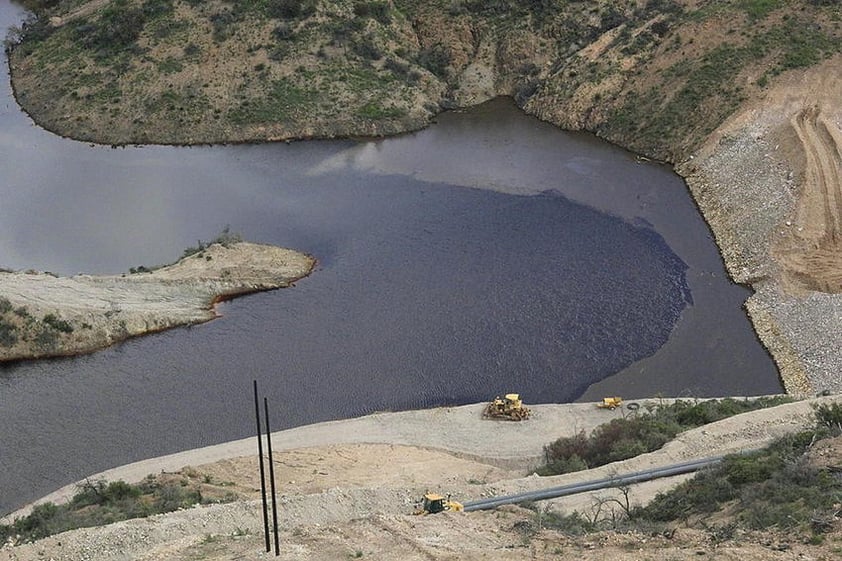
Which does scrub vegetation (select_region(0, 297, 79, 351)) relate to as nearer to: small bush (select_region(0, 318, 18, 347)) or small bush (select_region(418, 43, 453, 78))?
small bush (select_region(0, 318, 18, 347))

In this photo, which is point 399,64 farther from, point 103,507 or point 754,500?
point 754,500

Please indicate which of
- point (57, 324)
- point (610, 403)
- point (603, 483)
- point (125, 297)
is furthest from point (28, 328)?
point (603, 483)

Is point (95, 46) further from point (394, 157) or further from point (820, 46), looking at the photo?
point (820, 46)

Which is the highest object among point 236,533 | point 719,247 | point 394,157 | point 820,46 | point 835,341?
point 820,46

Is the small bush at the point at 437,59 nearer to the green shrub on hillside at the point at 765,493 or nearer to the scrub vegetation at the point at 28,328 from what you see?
the scrub vegetation at the point at 28,328

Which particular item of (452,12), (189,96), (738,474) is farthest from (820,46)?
(738,474)

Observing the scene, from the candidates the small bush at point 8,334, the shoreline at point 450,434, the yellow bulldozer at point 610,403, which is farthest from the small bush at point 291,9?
the yellow bulldozer at point 610,403

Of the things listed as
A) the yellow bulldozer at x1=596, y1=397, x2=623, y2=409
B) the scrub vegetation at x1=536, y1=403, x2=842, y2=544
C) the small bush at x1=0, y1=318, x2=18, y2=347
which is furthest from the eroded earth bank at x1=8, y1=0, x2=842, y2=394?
the scrub vegetation at x1=536, y1=403, x2=842, y2=544
